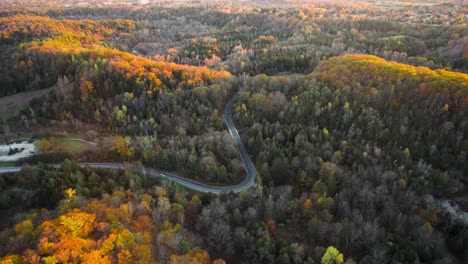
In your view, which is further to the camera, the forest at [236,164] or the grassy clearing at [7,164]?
the grassy clearing at [7,164]

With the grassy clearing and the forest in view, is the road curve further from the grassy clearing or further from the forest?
the grassy clearing

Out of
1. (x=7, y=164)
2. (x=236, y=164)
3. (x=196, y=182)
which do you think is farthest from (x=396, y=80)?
(x=7, y=164)

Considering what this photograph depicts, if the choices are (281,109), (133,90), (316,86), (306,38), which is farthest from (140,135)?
(306,38)

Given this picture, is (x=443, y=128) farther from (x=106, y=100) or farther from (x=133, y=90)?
(x=106, y=100)

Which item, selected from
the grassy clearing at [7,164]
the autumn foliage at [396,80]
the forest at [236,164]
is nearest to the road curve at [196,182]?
the forest at [236,164]

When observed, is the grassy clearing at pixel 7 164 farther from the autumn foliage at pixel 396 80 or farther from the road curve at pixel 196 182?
the autumn foliage at pixel 396 80

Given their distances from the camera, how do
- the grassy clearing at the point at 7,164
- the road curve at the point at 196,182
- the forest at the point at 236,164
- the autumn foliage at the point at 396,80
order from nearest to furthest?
the forest at the point at 236,164
the road curve at the point at 196,182
the grassy clearing at the point at 7,164
the autumn foliage at the point at 396,80

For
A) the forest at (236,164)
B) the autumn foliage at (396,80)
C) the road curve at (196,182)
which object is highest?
the autumn foliage at (396,80)

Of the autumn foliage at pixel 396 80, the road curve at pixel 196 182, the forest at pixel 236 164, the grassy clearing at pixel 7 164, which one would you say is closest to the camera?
the forest at pixel 236 164
